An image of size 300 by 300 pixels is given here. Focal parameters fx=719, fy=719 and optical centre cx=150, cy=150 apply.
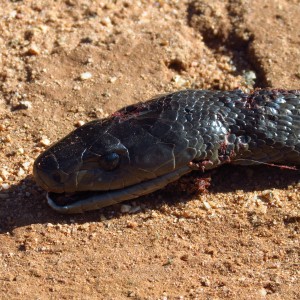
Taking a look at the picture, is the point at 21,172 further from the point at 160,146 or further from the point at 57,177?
the point at 160,146

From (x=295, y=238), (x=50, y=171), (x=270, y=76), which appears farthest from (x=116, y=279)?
(x=270, y=76)

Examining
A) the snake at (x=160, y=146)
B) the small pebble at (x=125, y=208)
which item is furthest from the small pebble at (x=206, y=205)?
the small pebble at (x=125, y=208)

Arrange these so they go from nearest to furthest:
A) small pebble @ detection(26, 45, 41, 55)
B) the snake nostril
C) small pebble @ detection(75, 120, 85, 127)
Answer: the snake nostril → small pebble @ detection(75, 120, 85, 127) → small pebble @ detection(26, 45, 41, 55)

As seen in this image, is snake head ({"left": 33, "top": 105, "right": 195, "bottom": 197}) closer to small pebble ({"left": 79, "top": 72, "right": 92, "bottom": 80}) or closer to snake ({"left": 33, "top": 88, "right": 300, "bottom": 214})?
snake ({"left": 33, "top": 88, "right": 300, "bottom": 214})

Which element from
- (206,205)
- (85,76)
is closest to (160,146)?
(206,205)

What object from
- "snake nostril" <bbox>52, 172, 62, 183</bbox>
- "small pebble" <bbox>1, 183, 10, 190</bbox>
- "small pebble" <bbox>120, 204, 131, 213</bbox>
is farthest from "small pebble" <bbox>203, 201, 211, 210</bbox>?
"small pebble" <bbox>1, 183, 10, 190</bbox>
